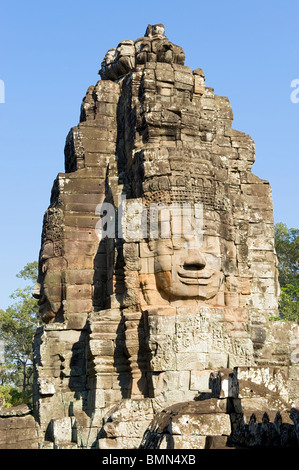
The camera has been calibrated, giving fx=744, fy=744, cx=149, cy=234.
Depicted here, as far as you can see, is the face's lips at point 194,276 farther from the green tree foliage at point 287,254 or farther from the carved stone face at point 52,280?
the green tree foliage at point 287,254

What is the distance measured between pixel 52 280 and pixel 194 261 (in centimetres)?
378

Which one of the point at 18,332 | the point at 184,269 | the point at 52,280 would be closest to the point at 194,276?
the point at 184,269

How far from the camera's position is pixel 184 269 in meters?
13.5

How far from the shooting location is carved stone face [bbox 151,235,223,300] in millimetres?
13406

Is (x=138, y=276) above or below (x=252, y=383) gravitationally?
above

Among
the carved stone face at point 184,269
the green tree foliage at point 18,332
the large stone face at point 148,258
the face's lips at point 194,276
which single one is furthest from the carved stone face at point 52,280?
the green tree foliage at point 18,332

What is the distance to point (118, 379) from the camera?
1396cm

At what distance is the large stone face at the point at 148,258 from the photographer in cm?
1313

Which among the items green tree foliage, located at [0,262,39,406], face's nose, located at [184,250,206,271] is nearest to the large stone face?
face's nose, located at [184,250,206,271]
